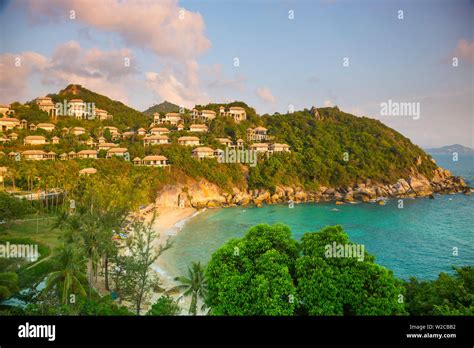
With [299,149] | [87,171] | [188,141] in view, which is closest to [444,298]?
[87,171]

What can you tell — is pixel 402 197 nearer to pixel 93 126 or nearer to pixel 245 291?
pixel 245 291

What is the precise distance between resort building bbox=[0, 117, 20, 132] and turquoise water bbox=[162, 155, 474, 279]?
20158mm

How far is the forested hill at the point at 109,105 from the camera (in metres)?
37.1

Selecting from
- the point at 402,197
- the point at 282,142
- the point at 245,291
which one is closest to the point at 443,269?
the point at 245,291

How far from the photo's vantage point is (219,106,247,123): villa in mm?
38594

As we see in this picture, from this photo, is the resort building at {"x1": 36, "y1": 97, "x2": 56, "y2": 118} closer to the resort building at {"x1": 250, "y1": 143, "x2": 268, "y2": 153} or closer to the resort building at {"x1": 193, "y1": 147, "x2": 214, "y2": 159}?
the resort building at {"x1": 193, "y1": 147, "x2": 214, "y2": 159}

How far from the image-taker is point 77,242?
7.25 metres

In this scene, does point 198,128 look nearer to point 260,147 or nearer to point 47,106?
point 260,147

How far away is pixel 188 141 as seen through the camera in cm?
2948

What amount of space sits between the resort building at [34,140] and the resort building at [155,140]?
8.33 meters

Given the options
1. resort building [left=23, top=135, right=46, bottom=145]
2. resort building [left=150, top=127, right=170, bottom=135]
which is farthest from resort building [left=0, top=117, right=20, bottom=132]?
resort building [left=150, top=127, right=170, bottom=135]

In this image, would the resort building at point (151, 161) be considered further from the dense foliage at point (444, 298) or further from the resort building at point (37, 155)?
the dense foliage at point (444, 298)

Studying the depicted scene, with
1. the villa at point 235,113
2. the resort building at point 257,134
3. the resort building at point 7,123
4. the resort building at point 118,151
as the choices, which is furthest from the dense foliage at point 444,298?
the villa at point 235,113
